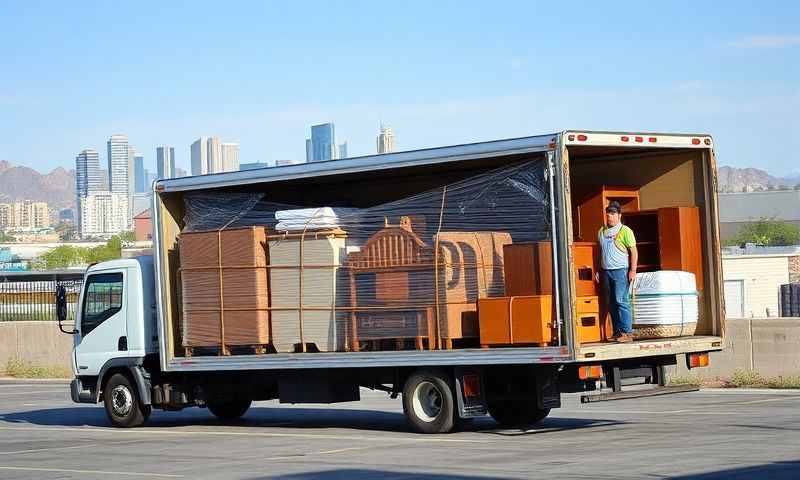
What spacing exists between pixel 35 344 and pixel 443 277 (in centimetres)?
2096

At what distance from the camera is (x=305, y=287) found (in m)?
16.8

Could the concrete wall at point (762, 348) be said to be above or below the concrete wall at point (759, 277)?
below

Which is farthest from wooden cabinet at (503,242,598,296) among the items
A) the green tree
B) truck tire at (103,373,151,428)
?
the green tree

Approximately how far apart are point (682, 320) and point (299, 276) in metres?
4.86

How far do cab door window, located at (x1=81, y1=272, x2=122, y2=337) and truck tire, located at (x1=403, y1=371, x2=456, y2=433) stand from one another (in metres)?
5.29

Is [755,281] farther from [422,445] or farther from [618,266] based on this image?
[422,445]

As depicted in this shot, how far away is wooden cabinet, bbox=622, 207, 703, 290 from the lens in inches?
626

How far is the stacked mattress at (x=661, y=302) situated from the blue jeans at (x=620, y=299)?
26 cm

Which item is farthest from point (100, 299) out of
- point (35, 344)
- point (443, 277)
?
point (35, 344)

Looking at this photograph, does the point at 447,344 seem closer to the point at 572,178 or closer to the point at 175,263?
the point at 572,178

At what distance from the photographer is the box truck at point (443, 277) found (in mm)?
14945

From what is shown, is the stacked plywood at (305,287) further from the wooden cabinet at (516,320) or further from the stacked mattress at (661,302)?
the stacked mattress at (661,302)

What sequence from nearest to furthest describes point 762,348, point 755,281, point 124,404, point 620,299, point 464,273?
point 620,299 < point 464,273 < point 124,404 < point 762,348 < point 755,281

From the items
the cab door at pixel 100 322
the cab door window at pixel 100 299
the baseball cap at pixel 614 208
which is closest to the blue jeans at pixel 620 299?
the baseball cap at pixel 614 208
